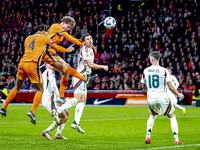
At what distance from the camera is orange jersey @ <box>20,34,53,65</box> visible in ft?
25.2

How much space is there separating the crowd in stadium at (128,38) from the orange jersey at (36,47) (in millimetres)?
13924

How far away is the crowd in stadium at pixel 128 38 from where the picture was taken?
22516mm

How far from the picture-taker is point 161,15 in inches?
987

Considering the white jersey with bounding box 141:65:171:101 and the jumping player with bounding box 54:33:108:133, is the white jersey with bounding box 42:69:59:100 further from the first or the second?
the white jersey with bounding box 141:65:171:101

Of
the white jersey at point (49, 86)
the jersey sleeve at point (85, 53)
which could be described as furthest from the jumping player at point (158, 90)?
the white jersey at point (49, 86)

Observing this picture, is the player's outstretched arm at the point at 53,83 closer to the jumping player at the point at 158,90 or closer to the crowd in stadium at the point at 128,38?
the jumping player at the point at 158,90

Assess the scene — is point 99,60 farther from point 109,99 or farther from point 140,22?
point 140,22

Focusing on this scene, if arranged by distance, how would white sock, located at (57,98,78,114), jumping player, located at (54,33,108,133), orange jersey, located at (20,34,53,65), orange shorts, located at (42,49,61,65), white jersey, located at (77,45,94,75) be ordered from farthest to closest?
orange shorts, located at (42,49,61,65) → white jersey, located at (77,45,94,75) → jumping player, located at (54,33,108,133) → orange jersey, located at (20,34,53,65) → white sock, located at (57,98,78,114)

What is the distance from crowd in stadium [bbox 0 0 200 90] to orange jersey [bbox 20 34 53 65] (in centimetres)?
1392

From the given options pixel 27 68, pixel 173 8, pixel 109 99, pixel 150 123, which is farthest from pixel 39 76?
pixel 173 8

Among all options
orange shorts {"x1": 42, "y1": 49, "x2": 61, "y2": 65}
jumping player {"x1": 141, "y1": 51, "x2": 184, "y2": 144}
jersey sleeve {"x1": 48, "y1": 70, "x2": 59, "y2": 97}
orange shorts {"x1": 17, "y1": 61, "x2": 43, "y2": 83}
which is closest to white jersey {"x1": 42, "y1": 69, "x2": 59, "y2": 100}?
jersey sleeve {"x1": 48, "y1": 70, "x2": 59, "y2": 97}

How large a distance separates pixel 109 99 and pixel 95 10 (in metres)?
9.01

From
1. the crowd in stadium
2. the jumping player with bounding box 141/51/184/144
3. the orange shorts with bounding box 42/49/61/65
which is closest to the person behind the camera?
the jumping player with bounding box 141/51/184/144

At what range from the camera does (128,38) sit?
81.9 feet
